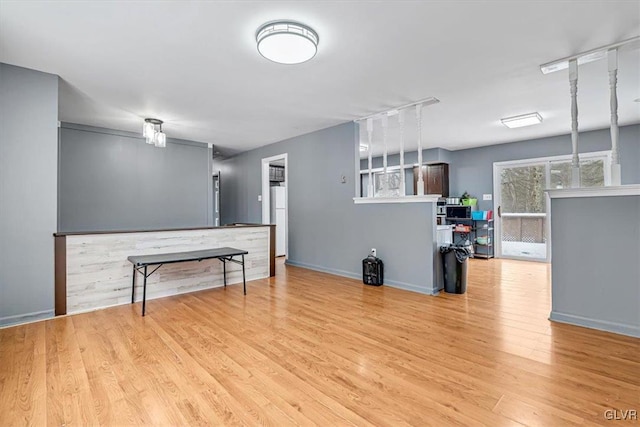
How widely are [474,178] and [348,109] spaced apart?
4.36 metres

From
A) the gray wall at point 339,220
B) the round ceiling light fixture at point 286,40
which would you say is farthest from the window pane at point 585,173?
the round ceiling light fixture at point 286,40

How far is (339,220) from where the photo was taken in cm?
542

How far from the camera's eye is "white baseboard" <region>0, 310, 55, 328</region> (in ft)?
9.85

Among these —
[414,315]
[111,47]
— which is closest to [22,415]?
[111,47]

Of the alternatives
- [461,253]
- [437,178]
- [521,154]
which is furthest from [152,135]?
[521,154]

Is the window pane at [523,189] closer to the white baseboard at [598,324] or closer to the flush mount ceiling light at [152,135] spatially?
the white baseboard at [598,324]

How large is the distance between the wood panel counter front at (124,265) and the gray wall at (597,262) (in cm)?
398

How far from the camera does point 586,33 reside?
102 inches

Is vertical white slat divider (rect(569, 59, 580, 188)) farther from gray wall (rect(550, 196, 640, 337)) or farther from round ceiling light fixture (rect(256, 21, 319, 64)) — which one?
round ceiling light fixture (rect(256, 21, 319, 64))

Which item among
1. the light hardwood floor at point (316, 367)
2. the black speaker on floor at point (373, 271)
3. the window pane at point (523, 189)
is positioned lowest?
the light hardwood floor at point (316, 367)

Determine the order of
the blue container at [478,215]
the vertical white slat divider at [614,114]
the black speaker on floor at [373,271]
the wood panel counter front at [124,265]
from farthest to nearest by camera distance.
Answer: the blue container at [478,215], the black speaker on floor at [373,271], the wood panel counter front at [124,265], the vertical white slat divider at [614,114]

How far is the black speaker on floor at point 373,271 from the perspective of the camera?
460cm

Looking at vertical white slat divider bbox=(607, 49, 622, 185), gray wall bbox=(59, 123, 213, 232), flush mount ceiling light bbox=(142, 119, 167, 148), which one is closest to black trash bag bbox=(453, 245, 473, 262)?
vertical white slat divider bbox=(607, 49, 622, 185)

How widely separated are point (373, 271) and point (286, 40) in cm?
328
